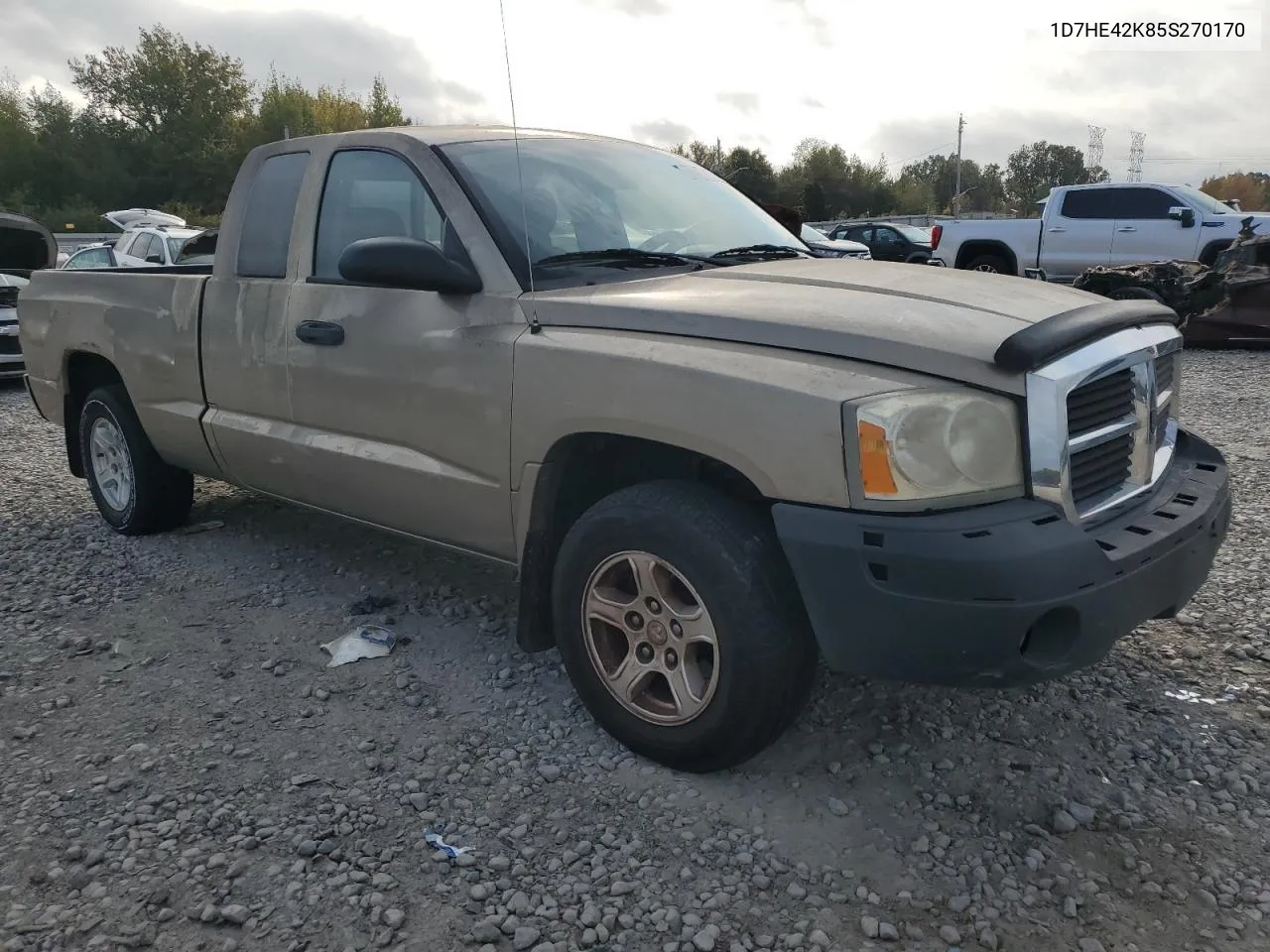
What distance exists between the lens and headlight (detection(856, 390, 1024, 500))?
236 cm

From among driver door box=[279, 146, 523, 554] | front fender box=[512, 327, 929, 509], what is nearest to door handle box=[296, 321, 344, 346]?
driver door box=[279, 146, 523, 554]

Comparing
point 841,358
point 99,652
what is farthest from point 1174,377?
point 99,652

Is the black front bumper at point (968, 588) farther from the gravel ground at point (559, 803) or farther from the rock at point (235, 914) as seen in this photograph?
the rock at point (235, 914)

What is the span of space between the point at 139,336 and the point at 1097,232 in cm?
1345

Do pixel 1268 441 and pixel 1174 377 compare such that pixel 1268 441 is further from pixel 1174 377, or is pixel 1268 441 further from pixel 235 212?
pixel 235 212

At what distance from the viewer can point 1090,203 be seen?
1477 cm

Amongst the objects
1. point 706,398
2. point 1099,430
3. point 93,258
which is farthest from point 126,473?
point 93,258

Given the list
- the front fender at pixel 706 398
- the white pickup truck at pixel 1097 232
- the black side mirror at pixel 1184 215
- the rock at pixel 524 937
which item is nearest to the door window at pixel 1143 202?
the white pickup truck at pixel 1097 232

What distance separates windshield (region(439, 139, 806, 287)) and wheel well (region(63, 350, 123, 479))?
2.74 meters

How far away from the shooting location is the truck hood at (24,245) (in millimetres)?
10789

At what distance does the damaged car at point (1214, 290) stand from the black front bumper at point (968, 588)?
8.79m

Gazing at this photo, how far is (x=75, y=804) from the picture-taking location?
2.85 meters

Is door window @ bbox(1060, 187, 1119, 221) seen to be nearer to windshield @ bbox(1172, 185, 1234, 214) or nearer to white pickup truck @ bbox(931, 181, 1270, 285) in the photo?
white pickup truck @ bbox(931, 181, 1270, 285)

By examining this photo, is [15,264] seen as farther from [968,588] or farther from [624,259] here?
[968,588]
